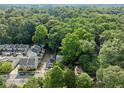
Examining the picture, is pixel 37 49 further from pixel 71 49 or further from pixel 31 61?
pixel 71 49

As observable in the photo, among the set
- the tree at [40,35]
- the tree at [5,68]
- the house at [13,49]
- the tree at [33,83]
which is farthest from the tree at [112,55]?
the tree at [40,35]

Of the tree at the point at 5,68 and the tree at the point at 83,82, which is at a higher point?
the tree at the point at 83,82

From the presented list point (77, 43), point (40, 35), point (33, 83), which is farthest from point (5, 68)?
point (40, 35)

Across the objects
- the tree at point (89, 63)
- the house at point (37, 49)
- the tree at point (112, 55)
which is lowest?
the house at point (37, 49)

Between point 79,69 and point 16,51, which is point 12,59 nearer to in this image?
point 16,51

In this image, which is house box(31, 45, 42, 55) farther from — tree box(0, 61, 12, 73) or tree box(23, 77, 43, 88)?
tree box(23, 77, 43, 88)

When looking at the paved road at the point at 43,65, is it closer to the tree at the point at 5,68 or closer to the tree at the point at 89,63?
the tree at the point at 5,68

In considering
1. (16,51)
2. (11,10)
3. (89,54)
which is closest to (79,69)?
(89,54)
